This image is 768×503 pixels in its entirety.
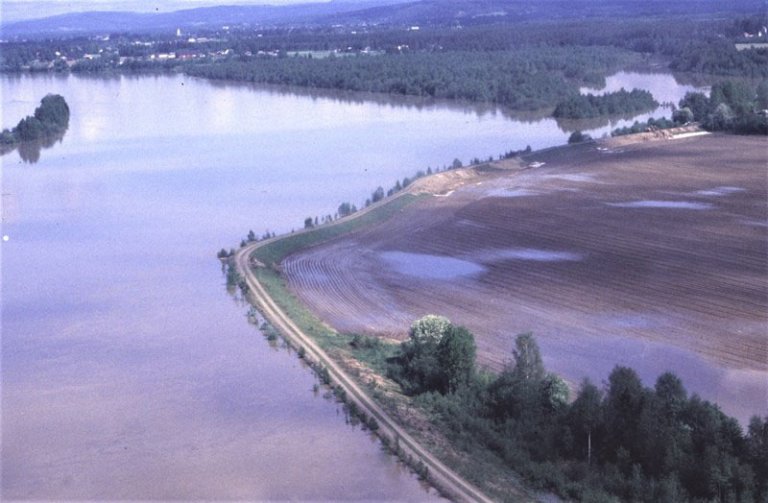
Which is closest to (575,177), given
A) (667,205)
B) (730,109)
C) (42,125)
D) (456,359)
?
(667,205)

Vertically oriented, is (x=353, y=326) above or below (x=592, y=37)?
below

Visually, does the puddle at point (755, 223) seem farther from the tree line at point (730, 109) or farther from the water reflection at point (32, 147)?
the water reflection at point (32, 147)

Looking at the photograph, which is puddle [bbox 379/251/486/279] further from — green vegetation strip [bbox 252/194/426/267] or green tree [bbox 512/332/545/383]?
green tree [bbox 512/332/545/383]

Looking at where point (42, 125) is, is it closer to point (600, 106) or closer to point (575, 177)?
point (575, 177)

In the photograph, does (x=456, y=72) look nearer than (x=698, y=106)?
No

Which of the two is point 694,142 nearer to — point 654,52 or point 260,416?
point 260,416

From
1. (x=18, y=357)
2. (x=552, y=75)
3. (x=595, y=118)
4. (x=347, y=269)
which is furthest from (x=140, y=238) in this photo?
(x=552, y=75)
